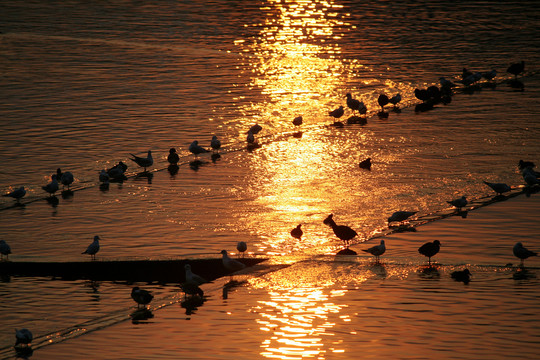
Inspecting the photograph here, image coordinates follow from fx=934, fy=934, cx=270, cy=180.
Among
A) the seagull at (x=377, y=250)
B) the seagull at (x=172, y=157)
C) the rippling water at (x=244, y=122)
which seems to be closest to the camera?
the seagull at (x=377, y=250)

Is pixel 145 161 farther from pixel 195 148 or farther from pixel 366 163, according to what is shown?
pixel 366 163

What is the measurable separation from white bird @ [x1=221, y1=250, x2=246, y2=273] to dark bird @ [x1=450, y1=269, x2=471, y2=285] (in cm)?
339

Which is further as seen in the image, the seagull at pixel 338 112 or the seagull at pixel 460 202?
the seagull at pixel 338 112

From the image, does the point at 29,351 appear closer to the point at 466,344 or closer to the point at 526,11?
Result: the point at 466,344

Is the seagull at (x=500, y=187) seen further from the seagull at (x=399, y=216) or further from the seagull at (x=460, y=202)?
the seagull at (x=399, y=216)

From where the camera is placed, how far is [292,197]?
64.1ft

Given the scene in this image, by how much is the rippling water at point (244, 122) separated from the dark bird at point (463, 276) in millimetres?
2580

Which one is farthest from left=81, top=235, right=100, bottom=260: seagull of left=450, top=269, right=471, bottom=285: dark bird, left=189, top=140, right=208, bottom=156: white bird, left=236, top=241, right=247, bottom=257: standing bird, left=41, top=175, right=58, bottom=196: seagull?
left=189, top=140, right=208, bottom=156: white bird

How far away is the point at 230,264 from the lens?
1501cm

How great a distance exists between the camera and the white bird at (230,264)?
15.0 m

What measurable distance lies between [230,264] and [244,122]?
11721 millimetres

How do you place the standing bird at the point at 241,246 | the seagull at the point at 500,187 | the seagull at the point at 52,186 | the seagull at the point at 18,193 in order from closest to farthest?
the standing bird at the point at 241,246
the seagull at the point at 500,187
the seagull at the point at 18,193
the seagull at the point at 52,186

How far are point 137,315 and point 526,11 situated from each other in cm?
3628

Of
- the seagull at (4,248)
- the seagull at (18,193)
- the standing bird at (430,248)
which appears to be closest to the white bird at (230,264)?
the standing bird at (430,248)
